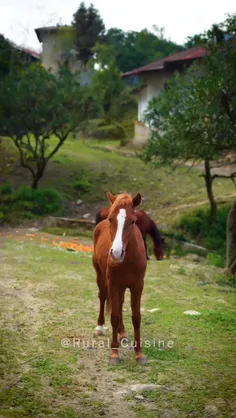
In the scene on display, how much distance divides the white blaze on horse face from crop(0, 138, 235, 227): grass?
13.7 meters

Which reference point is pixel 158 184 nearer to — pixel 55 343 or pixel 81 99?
pixel 81 99

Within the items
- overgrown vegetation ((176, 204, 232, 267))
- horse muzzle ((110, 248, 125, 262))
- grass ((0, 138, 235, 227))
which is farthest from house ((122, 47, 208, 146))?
horse muzzle ((110, 248, 125, 262))

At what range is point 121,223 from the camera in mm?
4781

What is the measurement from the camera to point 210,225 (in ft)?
55.6

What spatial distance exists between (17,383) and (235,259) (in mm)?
7330

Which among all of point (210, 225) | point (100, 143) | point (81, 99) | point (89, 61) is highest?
point (89, 61)

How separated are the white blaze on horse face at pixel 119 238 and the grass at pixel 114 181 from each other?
13747 millimetres

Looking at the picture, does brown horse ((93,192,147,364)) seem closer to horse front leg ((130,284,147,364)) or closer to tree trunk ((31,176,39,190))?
horse front leg ((130,284,147,364))

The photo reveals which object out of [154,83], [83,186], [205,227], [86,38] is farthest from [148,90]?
[205,227]

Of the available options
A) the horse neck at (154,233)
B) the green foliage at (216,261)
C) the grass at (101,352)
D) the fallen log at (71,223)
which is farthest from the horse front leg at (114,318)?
the fallen log at (71,223)

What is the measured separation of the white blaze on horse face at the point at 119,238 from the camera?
15.2ft

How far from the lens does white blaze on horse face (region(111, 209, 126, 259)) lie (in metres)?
4.63

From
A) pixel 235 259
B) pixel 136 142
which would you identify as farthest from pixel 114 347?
pixel 136 142

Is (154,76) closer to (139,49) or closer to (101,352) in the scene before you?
(139,49)
